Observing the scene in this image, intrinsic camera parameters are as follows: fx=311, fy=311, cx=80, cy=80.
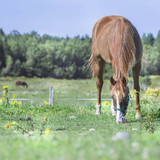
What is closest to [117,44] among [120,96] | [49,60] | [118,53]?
[118,53]

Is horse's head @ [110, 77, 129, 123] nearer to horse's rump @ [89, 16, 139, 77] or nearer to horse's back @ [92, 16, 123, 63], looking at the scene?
horse's rump @ [89, 16, 139, 77]

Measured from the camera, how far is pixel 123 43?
7.73m

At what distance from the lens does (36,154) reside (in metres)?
2.60

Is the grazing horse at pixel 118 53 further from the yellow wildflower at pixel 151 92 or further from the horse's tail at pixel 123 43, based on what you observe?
the yellow wildflower at pixel 151 92

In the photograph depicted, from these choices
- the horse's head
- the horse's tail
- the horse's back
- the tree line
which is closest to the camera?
the horse's head

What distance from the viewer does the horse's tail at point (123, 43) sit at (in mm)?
7367

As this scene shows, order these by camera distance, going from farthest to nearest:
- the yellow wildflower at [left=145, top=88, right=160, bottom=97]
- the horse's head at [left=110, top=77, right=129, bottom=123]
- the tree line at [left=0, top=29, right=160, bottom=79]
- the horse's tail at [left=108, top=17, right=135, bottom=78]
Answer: the tree line at [left=0, top=29, right=160, bottom=79]
the horse's tail at [left=108, top=17, right=135, bottom=78]
the yellow wildflower at [left=145, top=88, right=160, bottom=97]
the horse's head at [left=110, top=77, right=129, bottom=123]

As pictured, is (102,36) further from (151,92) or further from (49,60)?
(49,60)

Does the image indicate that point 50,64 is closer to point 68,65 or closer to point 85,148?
point 68,65

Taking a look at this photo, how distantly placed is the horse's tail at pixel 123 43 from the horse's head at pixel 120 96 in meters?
0.27

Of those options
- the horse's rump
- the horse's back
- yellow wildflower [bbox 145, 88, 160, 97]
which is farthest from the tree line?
yellow wildflower [bbox 145, 88, 160, 97]

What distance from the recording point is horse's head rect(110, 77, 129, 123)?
22.1 feet

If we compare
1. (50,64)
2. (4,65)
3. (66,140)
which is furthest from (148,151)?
(50,64)

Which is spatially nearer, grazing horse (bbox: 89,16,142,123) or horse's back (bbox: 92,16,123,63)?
grazing horse (bbox: 89,16,142,123)
